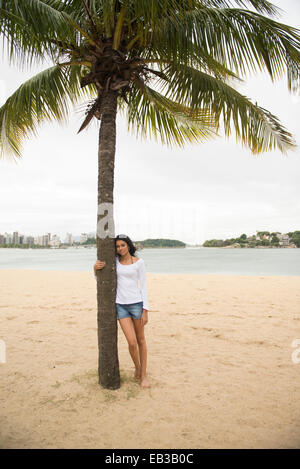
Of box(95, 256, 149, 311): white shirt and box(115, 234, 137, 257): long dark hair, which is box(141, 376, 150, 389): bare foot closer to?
box(95, 256, 149, 311): white shirt

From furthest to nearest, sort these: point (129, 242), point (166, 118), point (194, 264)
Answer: point (194, 264) < point (166, 118) < point (129, 242)

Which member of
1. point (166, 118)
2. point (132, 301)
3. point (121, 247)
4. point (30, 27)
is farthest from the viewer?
point (166, 118)

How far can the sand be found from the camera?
2750 millimetres

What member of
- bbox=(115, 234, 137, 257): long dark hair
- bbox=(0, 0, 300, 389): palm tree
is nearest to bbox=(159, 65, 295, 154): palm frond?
bbox=(0, 0, 300, 389): palm tree

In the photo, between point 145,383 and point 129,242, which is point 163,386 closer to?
point 145,383

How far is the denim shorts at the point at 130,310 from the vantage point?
360cm

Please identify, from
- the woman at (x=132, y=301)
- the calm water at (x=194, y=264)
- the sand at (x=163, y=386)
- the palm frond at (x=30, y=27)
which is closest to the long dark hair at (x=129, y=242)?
the woman at (x=132, y=301)

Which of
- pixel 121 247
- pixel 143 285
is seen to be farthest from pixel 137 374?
pixel 121 247

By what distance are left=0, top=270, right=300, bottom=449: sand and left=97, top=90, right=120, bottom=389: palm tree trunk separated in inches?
12.6

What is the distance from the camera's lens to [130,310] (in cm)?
362

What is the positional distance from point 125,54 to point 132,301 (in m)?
2.95

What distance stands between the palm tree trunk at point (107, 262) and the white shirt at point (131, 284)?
0.35 ft

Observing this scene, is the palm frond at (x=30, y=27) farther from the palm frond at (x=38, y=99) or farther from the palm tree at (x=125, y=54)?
the palm frond at (x=38, y=99)
